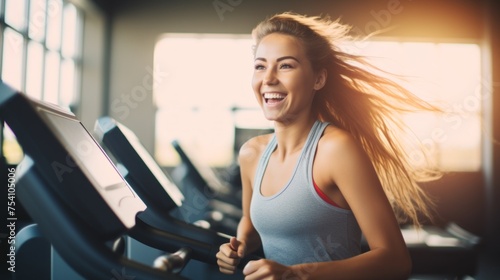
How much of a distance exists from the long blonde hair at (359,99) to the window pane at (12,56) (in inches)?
135

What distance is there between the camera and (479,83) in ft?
21.2

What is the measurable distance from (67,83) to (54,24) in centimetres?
88

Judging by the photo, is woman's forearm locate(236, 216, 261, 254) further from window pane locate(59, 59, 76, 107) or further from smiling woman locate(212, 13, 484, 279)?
window pane locate(59, 59, 76, 107)

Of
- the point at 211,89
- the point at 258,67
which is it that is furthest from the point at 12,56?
the point at 258,67

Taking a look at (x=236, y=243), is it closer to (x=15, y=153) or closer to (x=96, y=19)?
(x=15, y=153)

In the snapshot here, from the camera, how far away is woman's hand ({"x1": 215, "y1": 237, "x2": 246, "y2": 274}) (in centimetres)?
110

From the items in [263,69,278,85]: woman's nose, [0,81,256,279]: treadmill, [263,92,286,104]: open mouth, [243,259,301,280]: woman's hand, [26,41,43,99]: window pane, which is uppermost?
[26,41,43,99]: window pane

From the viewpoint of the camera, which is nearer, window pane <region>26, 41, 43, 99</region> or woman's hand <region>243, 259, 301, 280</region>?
woman's hand <region>243, 259, 301, 280</region>

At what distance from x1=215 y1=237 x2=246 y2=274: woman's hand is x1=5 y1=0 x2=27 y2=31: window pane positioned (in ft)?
12.8

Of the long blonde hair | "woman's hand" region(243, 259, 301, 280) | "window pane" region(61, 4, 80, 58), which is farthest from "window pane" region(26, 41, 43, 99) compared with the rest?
"woman's hand" region(243, 259, 301, 280)

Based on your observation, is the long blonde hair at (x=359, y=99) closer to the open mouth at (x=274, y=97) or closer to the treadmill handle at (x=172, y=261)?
the open mouth at (x=274, y=97)

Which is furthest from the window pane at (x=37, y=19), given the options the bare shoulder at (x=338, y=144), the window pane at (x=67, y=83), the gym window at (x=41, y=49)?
the bare shoulder at (x=338, y=144)

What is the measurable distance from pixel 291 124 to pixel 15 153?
3.41m

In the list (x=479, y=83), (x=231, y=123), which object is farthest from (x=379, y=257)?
(x=479, y=83)
